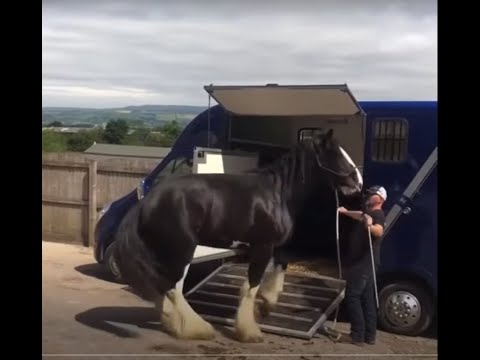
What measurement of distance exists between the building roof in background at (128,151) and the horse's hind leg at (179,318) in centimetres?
272

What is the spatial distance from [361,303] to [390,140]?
153 cm

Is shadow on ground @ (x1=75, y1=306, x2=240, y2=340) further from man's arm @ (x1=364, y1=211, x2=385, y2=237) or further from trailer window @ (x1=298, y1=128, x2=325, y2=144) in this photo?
trailer window @ (x1=298, y1=128, x2=325, y2=144)

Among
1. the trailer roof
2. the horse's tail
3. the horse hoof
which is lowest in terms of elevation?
the horse hoof

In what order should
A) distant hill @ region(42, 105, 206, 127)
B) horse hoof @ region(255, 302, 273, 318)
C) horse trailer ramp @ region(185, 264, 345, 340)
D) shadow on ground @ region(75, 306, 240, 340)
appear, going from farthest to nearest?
horse hoof @ region(255, 302, 273, 318) → horse trailer ramp @ region(185, 264, 345, 340) → shadow on ground @ region(75, 306, 240, 340) → distant hill @ region(42, 105, 206, 127)

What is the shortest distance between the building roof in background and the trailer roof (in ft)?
6.04

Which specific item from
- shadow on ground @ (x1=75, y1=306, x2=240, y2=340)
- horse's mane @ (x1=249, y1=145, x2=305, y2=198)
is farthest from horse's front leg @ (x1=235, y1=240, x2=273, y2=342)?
horse's mane @ (x1=249, y1=145, x2=305, y2=198)

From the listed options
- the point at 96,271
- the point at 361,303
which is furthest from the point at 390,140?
the point at 96,271

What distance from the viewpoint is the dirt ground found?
206 inches

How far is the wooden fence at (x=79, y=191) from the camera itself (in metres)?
9.42

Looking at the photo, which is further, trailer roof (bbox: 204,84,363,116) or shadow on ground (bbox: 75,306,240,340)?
shadow on ground (bbox: 75,306,240,340)

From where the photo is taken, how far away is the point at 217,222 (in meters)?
5.53

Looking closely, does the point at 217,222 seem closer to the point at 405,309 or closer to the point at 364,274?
the point at 364,274
